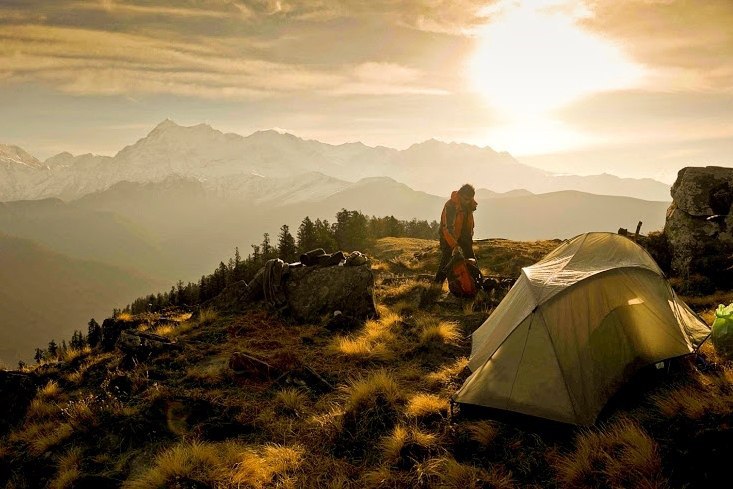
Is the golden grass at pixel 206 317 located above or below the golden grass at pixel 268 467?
below

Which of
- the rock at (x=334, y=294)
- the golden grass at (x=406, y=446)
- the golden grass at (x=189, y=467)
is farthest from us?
the rock at (x=334, y=294)

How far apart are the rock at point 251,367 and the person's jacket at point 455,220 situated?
8.84 metres

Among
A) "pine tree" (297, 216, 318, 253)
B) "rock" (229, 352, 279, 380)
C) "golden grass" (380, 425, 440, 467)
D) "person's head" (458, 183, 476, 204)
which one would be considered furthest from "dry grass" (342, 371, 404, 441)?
"pine tree" (297, 216, 318, 253)

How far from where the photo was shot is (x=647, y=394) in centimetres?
637

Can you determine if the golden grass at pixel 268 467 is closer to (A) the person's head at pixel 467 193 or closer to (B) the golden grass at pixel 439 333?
(B) the golden grass at pixel 439 333

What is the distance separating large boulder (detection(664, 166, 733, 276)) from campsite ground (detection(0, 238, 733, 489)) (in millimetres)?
Result: 3216

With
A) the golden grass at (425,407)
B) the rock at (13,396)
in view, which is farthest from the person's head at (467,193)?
the rock at (13,396)

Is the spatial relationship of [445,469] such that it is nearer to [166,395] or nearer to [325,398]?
[325,398]

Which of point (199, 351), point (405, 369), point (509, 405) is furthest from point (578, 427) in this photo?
point (199, 351)

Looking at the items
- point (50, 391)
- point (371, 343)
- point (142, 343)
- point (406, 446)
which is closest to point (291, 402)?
point (406, 446)

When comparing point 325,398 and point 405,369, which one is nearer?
point 325,398

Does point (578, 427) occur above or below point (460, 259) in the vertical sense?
below

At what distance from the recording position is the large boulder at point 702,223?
1341 cm

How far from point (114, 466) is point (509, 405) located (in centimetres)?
605
